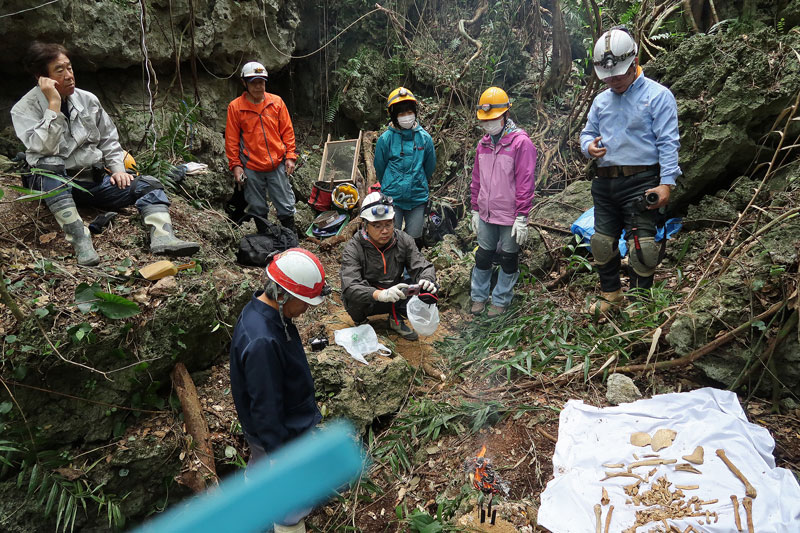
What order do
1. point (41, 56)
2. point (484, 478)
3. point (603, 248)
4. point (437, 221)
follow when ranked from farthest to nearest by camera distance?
point (437, 221) < point (603, 248) < point (41, 56) < point (484, 478)

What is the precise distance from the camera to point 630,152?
→ 346cm

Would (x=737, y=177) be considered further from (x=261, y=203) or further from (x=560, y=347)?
(x=261, y=203)

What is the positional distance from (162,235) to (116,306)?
0.93 m

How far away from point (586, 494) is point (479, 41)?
8.79 metres

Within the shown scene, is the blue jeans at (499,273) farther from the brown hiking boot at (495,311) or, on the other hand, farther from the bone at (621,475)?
the bone at (621,475)

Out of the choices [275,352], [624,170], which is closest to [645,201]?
[624,170]

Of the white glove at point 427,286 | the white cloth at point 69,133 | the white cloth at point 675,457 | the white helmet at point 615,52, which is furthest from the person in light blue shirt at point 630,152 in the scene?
the white cloth at point 69,133

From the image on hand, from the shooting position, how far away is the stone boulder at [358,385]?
3533mm

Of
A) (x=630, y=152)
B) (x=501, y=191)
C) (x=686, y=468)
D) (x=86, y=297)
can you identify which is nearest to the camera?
(x=686, y=468)

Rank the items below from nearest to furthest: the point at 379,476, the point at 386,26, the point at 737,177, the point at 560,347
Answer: the point at 379,476, the point at 560,347, the point at 737,177, the point at 386,26

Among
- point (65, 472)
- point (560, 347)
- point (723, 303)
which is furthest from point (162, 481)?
point (723, 303)

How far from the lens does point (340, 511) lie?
3.07 metres

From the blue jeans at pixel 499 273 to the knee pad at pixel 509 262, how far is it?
29mm

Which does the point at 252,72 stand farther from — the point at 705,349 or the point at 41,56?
the point at 705,349
